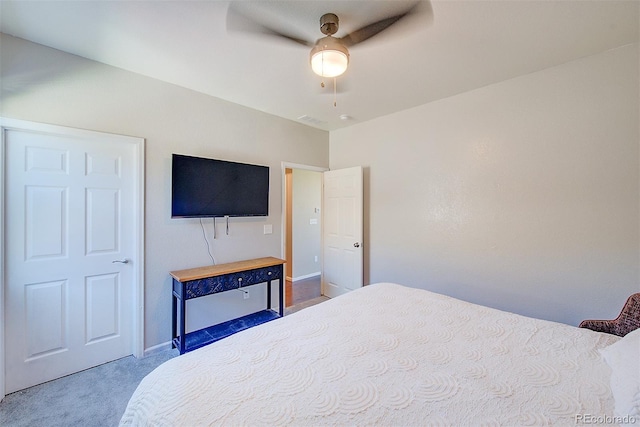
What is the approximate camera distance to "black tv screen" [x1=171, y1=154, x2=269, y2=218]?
102 inches

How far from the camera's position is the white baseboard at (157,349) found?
2.50 meters

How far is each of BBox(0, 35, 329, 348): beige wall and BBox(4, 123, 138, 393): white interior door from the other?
168mm

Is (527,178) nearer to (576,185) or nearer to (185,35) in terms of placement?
(576,185)

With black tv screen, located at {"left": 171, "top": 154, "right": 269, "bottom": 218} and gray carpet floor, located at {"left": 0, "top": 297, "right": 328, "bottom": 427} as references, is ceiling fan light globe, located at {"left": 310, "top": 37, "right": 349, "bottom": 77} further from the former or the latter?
gray carpet floor, located at {"left": 0, "top": 297, "right": 328, "bottom": 427}

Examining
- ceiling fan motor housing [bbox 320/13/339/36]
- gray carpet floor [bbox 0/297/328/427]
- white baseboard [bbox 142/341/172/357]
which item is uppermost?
ceiling fan motor housing [bbox 320/13/339/36]

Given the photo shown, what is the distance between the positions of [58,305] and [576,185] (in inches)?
173

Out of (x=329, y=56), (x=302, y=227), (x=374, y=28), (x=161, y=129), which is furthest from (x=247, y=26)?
(x=302, y=227)

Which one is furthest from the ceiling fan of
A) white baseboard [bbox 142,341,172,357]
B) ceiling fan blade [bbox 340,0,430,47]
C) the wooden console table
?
white baseboard [bbox 142,341,172,357]

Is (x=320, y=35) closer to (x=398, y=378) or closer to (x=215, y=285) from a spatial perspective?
(x=398, y=378)

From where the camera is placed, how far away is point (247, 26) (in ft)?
5.87

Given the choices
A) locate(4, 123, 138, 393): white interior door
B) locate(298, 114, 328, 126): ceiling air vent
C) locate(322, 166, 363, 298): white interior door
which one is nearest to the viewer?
locate(4, 123, 138, 393): white interior door

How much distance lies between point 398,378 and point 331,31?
1992 millimetres

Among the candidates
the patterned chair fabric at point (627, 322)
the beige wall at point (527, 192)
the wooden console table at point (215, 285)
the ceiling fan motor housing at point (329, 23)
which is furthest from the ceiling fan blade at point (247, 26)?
the patterned chair fabric at point (627, 322)

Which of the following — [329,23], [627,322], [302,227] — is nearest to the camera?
[627,322]
